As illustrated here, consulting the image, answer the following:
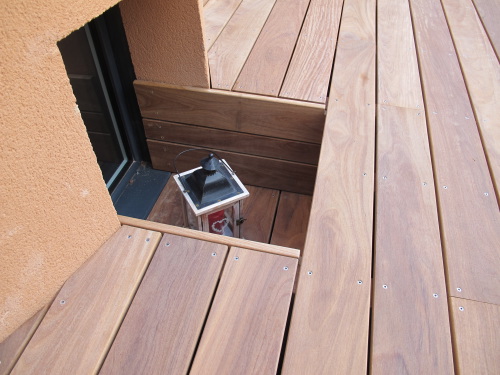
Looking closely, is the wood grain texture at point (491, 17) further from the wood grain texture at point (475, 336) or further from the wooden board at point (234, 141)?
the wood grain texture at point (475, 336)

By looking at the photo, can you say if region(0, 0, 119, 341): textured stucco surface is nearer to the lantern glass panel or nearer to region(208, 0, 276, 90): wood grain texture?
the lantern glass panel

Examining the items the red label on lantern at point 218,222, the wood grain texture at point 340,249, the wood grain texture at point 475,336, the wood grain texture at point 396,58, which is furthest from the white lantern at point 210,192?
the wood grain texture at point 475,336

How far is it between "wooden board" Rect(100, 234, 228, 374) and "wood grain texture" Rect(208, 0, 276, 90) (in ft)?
2.68

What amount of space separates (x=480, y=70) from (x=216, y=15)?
130cm

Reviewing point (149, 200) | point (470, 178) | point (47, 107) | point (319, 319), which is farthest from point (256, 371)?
point (149, 200)

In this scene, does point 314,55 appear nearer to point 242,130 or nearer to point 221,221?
point 242,130

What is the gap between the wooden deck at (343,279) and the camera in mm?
815

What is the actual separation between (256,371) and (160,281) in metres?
0.32

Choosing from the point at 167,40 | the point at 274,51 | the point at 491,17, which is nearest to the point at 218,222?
the point at 167,40

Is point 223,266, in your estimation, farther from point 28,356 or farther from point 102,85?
point 102,85

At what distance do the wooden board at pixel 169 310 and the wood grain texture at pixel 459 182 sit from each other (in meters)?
0.60

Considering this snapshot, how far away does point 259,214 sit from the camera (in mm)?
1792

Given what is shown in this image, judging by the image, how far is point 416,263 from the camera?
0.96 metres

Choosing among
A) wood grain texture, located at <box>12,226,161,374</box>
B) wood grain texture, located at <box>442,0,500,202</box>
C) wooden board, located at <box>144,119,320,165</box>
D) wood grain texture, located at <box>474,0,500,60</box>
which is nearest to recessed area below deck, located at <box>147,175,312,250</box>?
wooden board, located at <box>144,119,320,165</box>
